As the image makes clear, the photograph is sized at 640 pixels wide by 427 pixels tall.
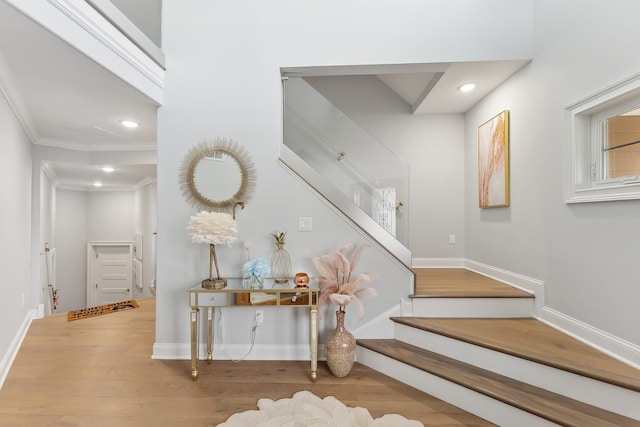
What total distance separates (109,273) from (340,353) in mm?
7164

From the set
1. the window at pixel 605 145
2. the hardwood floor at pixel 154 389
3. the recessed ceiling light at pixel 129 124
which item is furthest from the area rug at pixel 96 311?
the window at pixel 605 145

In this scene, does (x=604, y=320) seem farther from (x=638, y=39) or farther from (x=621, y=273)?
(x=638, y=39)

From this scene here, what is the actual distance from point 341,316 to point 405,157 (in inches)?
98.6

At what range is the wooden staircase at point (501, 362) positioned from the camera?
175 cm

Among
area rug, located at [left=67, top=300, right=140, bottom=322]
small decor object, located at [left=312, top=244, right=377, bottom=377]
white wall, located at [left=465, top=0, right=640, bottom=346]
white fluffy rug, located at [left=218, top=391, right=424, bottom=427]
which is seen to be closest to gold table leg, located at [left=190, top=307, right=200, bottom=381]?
white fluffy rug, located at [left=218, top=391, right=424, bottom=427]

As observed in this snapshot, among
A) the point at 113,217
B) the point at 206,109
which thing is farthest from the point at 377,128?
the point at 113,217

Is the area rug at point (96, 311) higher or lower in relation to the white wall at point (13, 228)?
lower

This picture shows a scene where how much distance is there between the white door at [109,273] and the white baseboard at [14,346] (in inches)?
140

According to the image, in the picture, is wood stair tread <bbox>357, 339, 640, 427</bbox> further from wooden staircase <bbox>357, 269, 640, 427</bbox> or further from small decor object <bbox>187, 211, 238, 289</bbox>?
small decor object <bbox>187, 211, 238, 289</bbox>

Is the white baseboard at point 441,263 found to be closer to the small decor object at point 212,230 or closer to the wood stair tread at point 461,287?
the wood stair tread at point 461,287

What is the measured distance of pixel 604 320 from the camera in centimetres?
212

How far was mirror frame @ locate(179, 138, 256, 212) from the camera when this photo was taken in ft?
9.18

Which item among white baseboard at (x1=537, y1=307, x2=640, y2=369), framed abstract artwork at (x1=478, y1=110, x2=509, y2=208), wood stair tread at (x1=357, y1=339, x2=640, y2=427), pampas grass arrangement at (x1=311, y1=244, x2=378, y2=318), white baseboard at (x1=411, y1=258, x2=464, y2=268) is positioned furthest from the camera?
white baseboard at (x1=411, y1=258, x2=464, y2=268)

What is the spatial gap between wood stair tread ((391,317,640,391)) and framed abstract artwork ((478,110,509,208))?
4.12ft
